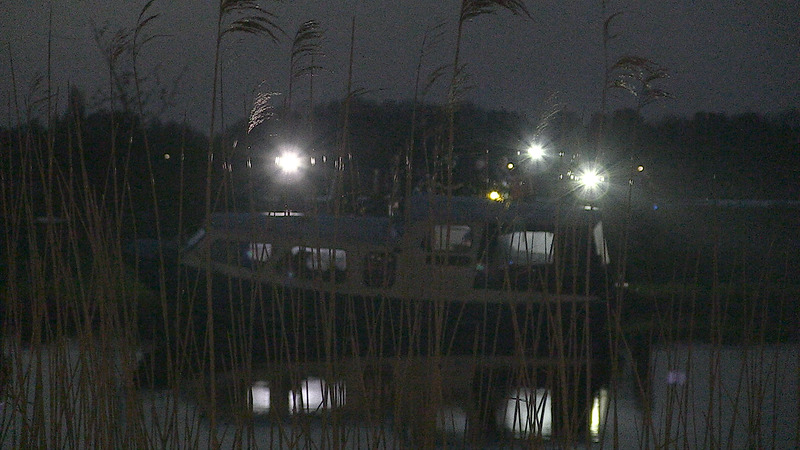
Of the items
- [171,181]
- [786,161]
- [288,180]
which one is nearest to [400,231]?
[786,161]

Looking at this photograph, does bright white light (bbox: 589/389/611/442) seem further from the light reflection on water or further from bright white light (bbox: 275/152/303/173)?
bright white light (bbox: 275/152/303/173)

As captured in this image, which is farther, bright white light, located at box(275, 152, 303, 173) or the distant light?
bright white light, located at box(275, 152, 303, 173)

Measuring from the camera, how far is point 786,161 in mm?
4207

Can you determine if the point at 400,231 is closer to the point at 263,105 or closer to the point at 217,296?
the point at 217,296

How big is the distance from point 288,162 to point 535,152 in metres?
0.65

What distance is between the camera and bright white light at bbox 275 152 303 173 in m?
2.11

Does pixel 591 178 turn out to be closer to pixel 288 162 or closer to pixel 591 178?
pixel 591 178

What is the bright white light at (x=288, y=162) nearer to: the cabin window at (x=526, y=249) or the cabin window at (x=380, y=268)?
the cabin window at (x=380, y=268)

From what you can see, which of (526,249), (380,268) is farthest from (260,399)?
(526,249)

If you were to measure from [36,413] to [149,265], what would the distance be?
3208 millimetres

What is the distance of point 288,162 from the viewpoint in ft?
7.06

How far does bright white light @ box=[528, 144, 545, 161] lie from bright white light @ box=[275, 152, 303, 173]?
0.61 m

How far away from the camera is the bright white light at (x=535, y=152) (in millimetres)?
2068

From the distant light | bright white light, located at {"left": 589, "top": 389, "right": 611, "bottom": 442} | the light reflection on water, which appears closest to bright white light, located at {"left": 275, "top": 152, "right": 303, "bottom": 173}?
the light reflection on water
